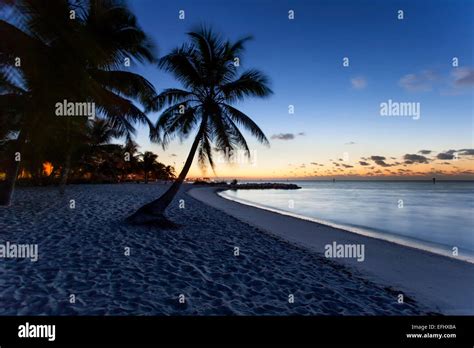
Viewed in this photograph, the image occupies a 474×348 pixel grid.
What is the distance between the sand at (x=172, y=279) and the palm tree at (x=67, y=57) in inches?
151

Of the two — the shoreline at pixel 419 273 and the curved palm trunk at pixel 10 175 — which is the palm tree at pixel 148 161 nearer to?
the curved palm trunk at pixel 10 175

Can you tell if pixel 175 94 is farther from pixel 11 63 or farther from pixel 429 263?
pixel 429 263

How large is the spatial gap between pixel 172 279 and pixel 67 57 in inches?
267

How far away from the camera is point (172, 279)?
4238 millimetres

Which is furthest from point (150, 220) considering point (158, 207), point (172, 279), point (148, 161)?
point (148, 161)

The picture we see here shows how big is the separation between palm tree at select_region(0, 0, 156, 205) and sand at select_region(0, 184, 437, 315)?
3830 mm

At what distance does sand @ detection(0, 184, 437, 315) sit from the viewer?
335 cm

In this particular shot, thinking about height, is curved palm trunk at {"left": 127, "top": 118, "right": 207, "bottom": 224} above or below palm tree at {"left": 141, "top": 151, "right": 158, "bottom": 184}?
below

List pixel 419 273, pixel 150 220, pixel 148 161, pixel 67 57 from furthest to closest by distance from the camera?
pixel 148 161 < pixel 150 220 < pixel 67 57 < pixel 419 273

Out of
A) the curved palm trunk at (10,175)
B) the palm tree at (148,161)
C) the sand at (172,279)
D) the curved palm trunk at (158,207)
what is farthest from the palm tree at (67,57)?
the palm tree at (148,161)

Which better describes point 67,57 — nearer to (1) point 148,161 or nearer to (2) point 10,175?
(2) point 10,175

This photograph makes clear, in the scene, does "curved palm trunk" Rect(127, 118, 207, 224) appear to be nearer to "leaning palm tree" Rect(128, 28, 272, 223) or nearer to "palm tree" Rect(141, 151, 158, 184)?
"leaning palm tree" Rect(128, 28, 272, 223)

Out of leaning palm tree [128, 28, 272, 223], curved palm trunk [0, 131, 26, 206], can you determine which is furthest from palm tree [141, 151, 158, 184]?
leaning palm tree [128, 28, 272, 223]

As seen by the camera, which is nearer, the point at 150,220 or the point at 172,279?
the point at 172,279
